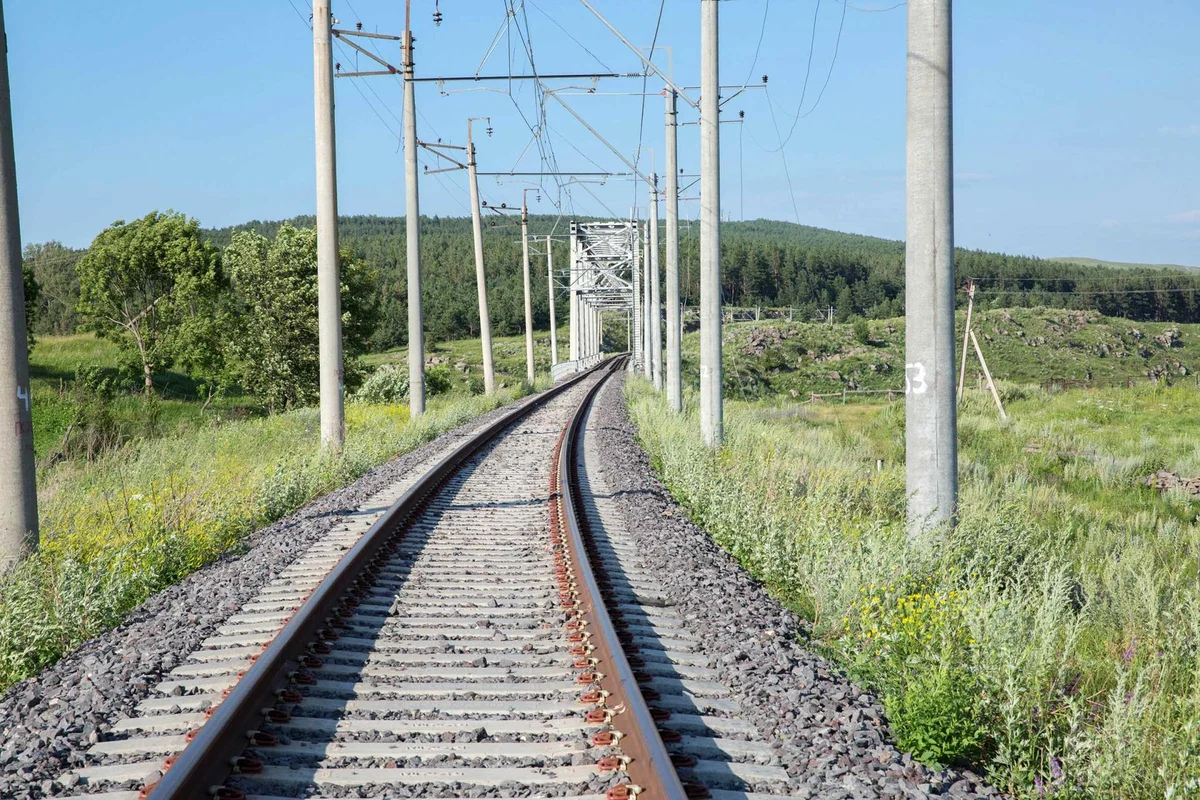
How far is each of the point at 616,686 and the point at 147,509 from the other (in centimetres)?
608

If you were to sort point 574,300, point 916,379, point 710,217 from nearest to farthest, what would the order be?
point 916,379, point 710,217, point 574,300

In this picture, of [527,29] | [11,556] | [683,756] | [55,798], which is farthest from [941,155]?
[527,29]

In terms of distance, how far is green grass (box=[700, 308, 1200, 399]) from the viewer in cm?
6988

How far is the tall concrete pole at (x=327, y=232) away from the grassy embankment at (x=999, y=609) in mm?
5241

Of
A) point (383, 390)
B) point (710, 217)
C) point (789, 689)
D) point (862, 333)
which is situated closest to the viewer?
point (789, 689)

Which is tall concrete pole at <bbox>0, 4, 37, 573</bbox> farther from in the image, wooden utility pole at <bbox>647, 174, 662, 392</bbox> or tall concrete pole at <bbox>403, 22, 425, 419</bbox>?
wooden utility pole at <bbox>647, 174, 662, 392</bbox>

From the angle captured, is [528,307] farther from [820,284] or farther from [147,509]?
[820,284]

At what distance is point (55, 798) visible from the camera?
158 inches

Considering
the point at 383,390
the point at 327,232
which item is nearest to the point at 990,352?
the point at 383,390

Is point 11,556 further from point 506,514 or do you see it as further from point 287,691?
point 506,514

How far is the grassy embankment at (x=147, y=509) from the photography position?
658cm

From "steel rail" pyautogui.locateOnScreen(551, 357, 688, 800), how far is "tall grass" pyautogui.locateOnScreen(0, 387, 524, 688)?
316 cm

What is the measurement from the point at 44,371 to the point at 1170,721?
64053 mm

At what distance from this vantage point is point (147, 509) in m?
9.51
